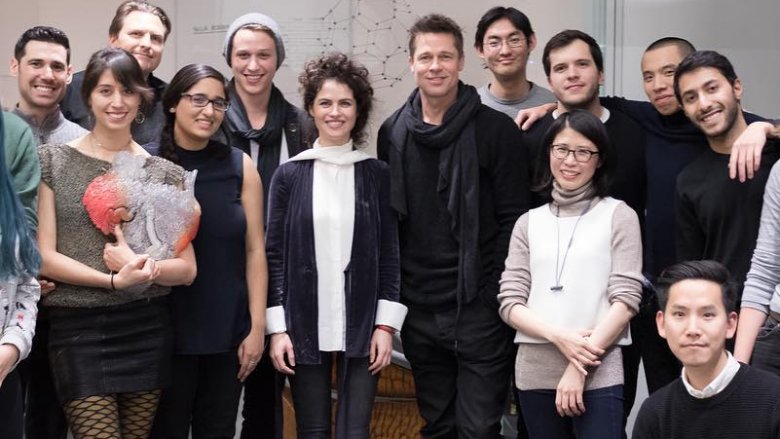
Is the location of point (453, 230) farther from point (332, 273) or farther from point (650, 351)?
point (650, 351)

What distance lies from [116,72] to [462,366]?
4.01 ft

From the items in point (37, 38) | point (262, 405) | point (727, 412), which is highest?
point (37, 38)

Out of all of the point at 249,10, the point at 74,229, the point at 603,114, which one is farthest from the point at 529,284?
the point at 249,10

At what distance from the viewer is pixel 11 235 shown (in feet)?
6.64

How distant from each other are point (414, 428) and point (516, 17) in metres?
1.45

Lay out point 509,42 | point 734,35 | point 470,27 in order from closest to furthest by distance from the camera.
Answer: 1. point 509,42
2. point 734,35
3. point 470,27

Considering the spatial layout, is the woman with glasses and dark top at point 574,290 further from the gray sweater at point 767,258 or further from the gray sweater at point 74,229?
the gray sweater at point 74,229

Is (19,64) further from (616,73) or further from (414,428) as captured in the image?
(616,73)

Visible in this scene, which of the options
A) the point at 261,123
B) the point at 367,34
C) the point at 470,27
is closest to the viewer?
the point at 261,123

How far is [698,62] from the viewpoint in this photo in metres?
2.64

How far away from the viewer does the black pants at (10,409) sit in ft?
6.76

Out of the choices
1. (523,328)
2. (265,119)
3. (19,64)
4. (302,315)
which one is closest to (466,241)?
(523,328)

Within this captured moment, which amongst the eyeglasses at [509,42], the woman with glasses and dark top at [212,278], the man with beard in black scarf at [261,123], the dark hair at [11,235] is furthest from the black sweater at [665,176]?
the dark hair at [11,235]

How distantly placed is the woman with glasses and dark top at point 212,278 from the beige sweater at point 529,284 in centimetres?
69
